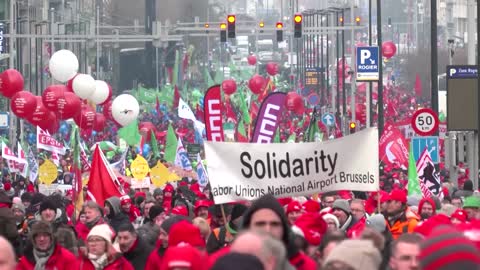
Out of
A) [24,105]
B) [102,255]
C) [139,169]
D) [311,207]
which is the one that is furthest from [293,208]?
[24,105]

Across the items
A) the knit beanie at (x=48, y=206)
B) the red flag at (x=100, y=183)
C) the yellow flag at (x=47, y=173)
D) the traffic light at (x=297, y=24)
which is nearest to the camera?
the knit beanie at (x=48, y=206)

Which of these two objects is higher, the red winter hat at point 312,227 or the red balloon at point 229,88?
the red balloon at point 229,88

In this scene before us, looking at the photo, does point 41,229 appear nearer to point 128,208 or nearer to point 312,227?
point 312,227

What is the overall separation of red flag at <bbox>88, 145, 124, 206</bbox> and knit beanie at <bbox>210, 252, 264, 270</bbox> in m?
13.4

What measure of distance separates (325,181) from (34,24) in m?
55.7

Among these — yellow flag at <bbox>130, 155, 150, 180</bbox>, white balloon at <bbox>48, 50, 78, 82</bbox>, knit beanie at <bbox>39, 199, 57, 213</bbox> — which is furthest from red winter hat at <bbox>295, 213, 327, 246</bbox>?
white balloon at <bbox>48, 50, 78, 82</bbox>

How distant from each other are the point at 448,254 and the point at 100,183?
14046 mm

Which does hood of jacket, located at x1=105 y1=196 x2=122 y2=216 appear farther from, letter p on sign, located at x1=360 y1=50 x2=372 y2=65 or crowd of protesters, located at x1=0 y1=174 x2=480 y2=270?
letter p on sign, located at x1=360 y1=50 x2=372 y2=65

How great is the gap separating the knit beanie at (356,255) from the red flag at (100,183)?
1209 centimetres

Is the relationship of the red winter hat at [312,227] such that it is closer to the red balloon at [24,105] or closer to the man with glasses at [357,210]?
the man with glasses at [357,210]

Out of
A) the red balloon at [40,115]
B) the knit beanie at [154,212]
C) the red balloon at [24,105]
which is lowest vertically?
the knit beanie at [154,212]

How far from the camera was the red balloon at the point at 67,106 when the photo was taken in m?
31.4

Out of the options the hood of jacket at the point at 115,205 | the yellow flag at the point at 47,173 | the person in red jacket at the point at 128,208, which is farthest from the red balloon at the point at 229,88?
the hood of jacket at the point at 115,205

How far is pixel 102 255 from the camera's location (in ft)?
37.4
